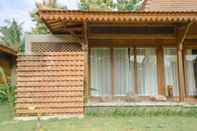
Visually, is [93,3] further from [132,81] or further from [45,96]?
[45,96]

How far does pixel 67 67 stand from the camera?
7336 mm

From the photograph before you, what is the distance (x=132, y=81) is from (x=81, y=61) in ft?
8.16

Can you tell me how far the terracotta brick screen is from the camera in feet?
23.0

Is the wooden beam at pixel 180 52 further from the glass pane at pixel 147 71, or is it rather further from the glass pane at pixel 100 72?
the glass pane at pixel 100 72

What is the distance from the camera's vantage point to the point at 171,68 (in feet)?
30.5

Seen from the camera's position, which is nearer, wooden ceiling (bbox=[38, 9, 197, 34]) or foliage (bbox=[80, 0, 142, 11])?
wooden ceiling (bbox=[38, 9, 197, 34])

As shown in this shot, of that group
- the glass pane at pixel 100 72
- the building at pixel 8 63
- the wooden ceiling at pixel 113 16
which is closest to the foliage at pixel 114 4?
the building at pixel 8 63

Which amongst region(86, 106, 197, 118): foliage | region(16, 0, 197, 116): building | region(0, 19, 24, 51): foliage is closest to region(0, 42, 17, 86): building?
region(16, 0, 197, 116): building

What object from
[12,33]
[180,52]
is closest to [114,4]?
[12,33]

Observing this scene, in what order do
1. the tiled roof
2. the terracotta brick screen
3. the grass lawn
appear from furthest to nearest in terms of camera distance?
1. the tiled roof
2. the terracotta brick screen
3. the grass lawn

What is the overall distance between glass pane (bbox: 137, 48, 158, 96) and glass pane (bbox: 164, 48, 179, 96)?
1.31ft

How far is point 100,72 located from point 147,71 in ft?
5.50

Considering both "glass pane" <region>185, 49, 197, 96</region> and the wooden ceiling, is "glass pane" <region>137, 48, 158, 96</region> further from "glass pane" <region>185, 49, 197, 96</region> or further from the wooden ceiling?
the wooden ceiling

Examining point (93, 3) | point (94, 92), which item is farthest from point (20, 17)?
point (94, 92)
